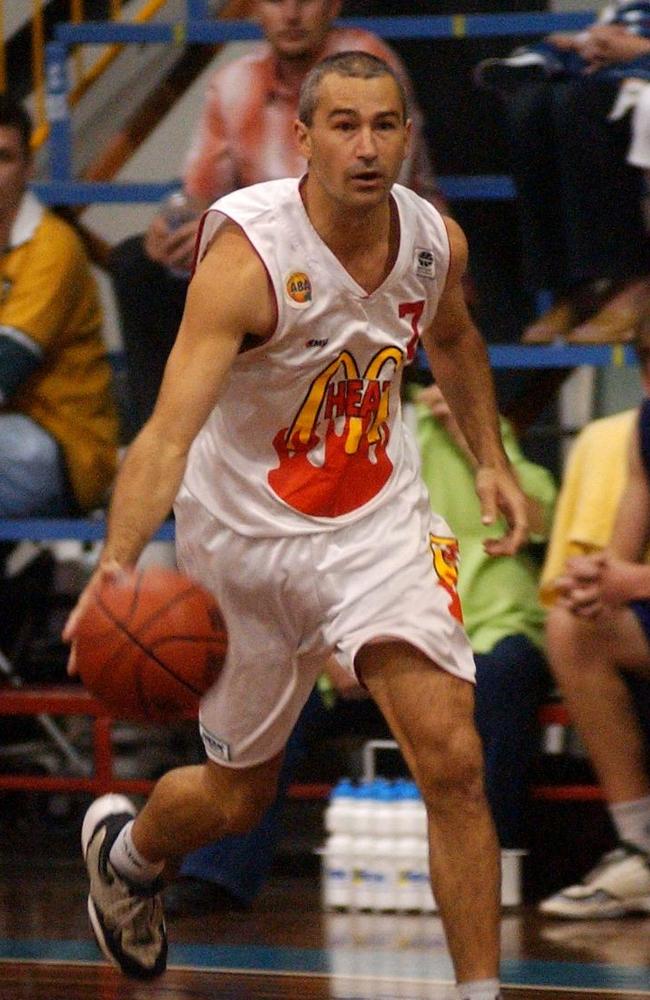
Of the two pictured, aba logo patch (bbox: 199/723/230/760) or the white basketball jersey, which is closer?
the white basketball jersey

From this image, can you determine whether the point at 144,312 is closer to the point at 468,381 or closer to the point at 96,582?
the point at 468,381

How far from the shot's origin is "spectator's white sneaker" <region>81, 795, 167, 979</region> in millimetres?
4023

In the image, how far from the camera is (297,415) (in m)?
3.67

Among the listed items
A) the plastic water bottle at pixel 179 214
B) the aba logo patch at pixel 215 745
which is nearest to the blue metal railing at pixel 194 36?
the plastic water bottle at pixel 179 214

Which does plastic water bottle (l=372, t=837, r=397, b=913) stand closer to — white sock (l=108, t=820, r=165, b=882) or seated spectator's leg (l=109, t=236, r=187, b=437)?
white sock (l=108, t=820, r=165, b=882)

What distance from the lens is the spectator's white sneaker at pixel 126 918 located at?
4023mm

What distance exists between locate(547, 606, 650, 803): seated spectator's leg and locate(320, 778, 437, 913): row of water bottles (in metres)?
0.53

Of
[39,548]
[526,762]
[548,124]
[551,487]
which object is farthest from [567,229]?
[39,548]

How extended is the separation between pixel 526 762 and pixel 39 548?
2294 mm

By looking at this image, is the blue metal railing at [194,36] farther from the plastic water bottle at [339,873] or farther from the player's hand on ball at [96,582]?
the player's hand on ball at [96,582]

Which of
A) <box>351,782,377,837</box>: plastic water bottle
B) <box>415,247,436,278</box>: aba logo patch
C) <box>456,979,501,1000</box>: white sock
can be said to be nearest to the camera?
<box>456,979,501,1000</box>: white sock

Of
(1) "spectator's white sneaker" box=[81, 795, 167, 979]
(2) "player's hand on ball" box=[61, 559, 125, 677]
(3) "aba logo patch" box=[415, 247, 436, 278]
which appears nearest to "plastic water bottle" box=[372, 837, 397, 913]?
(1) "spectator's white sneaker" box=[81, 795, 167, 979]

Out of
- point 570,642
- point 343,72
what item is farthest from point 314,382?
point 570,642

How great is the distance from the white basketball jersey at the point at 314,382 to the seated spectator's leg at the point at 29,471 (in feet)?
7.10
